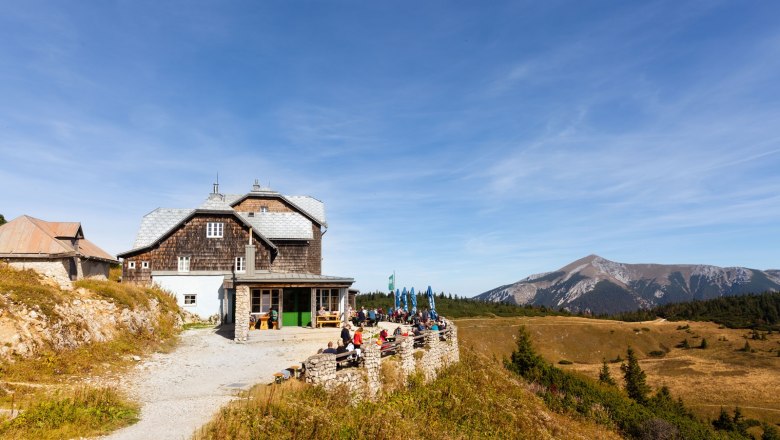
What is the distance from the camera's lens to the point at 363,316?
2602 cm

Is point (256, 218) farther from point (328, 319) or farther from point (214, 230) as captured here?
point (328, 319)

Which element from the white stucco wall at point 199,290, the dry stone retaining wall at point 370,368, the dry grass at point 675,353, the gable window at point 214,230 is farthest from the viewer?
the dry grass at point 675,353

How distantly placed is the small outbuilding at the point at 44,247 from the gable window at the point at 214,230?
7.78 meters

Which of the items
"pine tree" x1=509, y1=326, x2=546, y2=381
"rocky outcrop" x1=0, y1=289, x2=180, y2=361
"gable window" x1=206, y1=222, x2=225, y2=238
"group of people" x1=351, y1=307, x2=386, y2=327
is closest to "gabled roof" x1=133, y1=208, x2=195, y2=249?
"gable window" x1=206, y1=222, x2=225, y2=238

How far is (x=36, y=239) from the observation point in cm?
2697

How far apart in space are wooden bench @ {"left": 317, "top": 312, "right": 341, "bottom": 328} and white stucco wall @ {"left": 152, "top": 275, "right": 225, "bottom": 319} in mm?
8140

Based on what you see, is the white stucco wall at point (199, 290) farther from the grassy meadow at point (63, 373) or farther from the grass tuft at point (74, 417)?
the grass tuft at point (74, 417)

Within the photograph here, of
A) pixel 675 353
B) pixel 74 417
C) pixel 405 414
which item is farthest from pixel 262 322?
pixel 675 353

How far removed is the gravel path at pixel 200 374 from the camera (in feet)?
34.2

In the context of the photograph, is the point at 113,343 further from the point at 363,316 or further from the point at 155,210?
the point at 155,210

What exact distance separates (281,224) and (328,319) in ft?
40.4

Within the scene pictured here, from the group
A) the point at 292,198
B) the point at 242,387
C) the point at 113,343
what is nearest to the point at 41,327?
the point at 113,343

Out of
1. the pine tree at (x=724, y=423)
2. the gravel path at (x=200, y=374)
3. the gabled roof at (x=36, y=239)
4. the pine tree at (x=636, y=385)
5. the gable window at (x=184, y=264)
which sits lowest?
the pine tree at (x=724, y=423)

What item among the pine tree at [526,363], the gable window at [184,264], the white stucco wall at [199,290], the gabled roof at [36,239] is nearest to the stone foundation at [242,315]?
the white stucco wall at [199,290]
